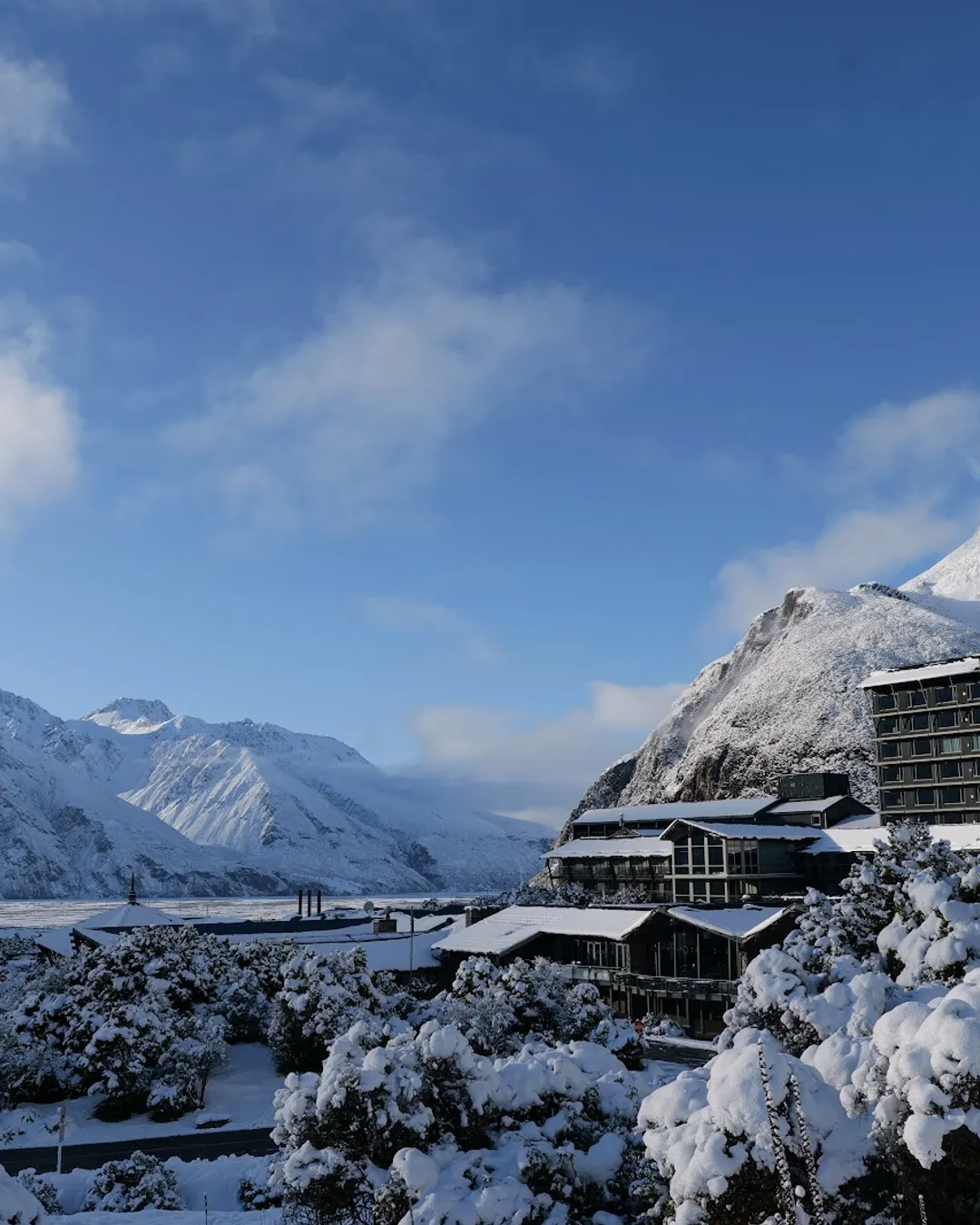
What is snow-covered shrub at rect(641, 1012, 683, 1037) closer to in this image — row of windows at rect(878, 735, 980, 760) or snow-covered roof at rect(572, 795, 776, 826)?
snow-covered roof at rect(572, 795, 776, 826)

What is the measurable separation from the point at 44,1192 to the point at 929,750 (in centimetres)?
8491

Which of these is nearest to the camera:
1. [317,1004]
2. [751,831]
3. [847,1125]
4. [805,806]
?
[847,1125]

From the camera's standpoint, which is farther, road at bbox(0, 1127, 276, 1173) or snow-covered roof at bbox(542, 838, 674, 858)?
snow-covered roof at bbox(542, 838, 674, 858)

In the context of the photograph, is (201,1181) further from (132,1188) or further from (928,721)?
(928,721)

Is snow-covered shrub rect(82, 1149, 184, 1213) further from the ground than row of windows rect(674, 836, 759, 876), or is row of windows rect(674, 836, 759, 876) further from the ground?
row of windows rect(674, 836, 759, 876)

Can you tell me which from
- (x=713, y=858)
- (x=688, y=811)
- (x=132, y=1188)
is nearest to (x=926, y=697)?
(x=688, y=811)

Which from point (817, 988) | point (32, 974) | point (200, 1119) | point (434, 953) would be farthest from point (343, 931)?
point (817, 988)

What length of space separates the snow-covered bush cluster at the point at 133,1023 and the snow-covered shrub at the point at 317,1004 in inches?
150

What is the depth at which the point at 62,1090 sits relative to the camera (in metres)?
55.4

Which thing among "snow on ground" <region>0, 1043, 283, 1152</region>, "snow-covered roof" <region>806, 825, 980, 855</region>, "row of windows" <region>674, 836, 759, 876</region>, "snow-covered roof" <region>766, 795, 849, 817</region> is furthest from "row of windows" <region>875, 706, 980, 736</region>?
"snow on ground" <region>0, 1043, 283, 1152</region>

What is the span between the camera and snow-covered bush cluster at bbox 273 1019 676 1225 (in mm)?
20688

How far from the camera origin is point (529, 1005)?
4644 cm

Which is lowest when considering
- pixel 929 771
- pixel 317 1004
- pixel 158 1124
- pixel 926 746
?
pixel 158 1124

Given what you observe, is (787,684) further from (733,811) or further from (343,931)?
(343,931)
